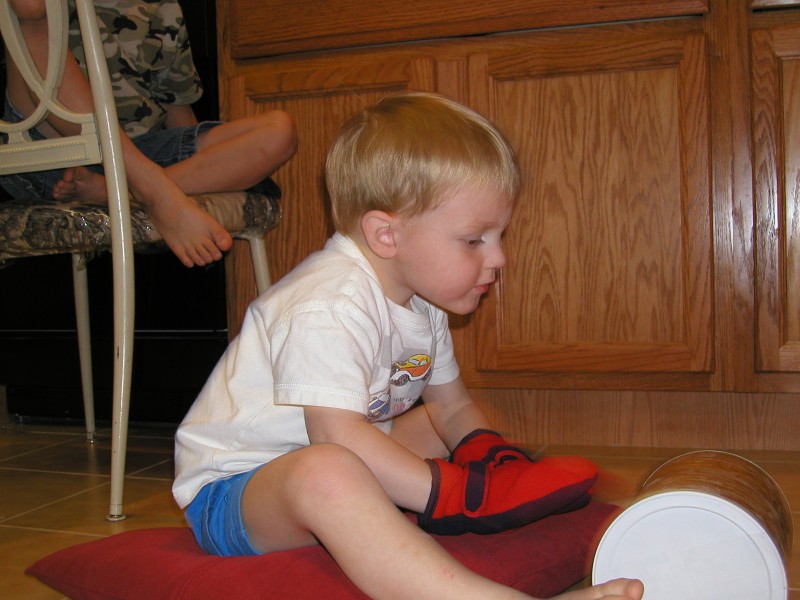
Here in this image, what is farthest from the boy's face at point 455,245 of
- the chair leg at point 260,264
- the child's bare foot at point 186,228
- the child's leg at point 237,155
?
the chair leg at point 260,264

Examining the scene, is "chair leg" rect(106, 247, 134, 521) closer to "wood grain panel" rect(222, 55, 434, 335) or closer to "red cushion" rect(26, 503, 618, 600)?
"red cushion" rect(26, 503, 618, 600)

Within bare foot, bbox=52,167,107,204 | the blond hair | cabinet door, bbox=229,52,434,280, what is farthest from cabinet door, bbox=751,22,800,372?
bare foot, bbox=52,167,107,204

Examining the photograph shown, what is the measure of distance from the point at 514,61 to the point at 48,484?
1.02 meters

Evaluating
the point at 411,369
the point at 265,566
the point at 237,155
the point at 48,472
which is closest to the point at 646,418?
the point at 411,369

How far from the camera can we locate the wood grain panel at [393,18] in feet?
4.57

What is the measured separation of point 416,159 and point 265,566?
410 mm

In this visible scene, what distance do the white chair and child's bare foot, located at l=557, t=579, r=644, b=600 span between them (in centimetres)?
68

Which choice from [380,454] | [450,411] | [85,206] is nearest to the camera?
[380,454]

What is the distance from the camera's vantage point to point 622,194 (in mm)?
1406

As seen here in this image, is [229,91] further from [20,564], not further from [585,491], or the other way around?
[585,491]

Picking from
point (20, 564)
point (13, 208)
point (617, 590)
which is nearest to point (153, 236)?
point (13, 208)

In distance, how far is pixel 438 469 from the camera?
78cm

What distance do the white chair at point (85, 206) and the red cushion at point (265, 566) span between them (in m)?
0.26

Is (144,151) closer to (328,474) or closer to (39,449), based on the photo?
(39,449)
